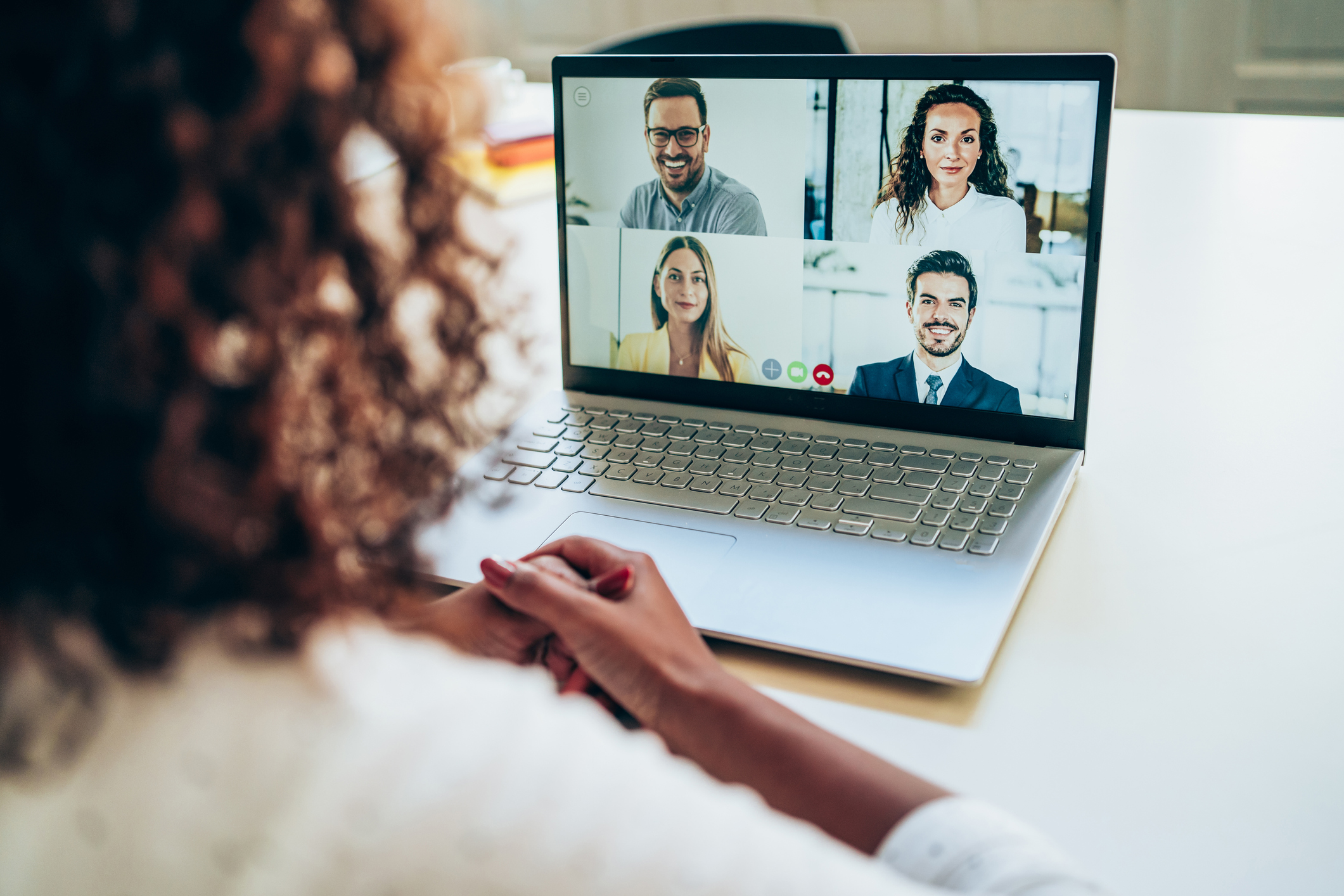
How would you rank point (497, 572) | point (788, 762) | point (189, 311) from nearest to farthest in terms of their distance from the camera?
point (189, 311) < point (788, 762) < point (497, 572)

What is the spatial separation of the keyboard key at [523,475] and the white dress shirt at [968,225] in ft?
1.10

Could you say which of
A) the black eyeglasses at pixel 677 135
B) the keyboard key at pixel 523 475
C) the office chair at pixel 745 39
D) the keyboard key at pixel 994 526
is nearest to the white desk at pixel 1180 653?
the keyboard key at pixel 994 526

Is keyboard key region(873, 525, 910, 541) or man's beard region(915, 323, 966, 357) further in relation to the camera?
man's beard region(915, 323, 966, 357)

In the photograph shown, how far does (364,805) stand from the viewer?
308 millimetres

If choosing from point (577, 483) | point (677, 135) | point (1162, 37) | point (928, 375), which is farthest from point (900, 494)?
point (1162, 37)

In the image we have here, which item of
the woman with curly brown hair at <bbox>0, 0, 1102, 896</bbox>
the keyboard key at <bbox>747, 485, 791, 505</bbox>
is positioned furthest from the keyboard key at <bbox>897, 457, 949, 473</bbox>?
the woman with curly brown hair at <bbox>0, 0, 1102, 896</bbox>

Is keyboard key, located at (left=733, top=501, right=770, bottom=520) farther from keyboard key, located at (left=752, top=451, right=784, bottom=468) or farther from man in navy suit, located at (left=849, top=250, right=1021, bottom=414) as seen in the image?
man in navy suit, located at (left=849, top=250, right=1021, bottom=414)

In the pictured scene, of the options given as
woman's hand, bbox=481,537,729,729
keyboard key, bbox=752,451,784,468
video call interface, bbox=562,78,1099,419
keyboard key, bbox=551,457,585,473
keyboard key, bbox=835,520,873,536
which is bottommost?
woman's hand, bbox=481,537,729,729

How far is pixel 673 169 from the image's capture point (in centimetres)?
86

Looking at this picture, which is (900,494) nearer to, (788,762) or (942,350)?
(942,350)

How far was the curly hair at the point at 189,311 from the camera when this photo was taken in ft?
0.93

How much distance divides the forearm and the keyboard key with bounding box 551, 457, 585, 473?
0.30 metres

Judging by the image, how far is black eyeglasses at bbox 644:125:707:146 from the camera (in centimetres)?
84

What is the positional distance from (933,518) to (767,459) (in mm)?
153
